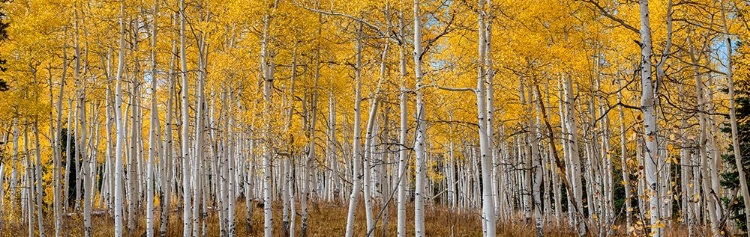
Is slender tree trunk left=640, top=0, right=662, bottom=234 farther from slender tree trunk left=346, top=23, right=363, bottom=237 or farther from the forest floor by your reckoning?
the forest floor

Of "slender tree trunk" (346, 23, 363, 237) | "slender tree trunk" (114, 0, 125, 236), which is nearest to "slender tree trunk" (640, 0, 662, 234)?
"slender tree trunk" (346, 23, 363, 237)

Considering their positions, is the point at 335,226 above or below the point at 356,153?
below

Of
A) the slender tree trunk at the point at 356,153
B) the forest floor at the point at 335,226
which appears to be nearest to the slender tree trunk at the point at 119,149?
the forest floor at the point at 335,226

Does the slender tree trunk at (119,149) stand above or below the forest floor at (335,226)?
above

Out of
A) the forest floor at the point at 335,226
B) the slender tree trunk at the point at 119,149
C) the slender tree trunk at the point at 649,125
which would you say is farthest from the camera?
the forest floor at the point at 335,226

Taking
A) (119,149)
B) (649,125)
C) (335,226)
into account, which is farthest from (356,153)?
(649,125)

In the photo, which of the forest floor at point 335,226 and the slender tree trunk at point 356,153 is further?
the forest floor at point 335,226

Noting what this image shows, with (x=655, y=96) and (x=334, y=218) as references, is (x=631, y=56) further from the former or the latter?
(x=334, y=218)

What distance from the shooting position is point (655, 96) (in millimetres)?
4020

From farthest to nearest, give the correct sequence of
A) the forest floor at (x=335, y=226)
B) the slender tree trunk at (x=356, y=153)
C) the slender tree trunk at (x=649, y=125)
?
the forest floor at (x=335, y=226), the slender tree trunk at (x=356, y=153), the slender tree trunk at (x=649, y=125)

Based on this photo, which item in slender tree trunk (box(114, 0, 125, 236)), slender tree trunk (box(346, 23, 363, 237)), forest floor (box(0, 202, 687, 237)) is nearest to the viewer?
slender tree trunk (box(346, 23, 363, 237))

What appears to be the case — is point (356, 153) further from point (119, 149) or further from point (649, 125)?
point (649, 125)

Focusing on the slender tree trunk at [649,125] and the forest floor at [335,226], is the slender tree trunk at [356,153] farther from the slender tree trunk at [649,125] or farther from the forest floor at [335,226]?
the slender tree trunk at [649,125]

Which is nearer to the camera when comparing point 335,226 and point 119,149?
point 119,149
